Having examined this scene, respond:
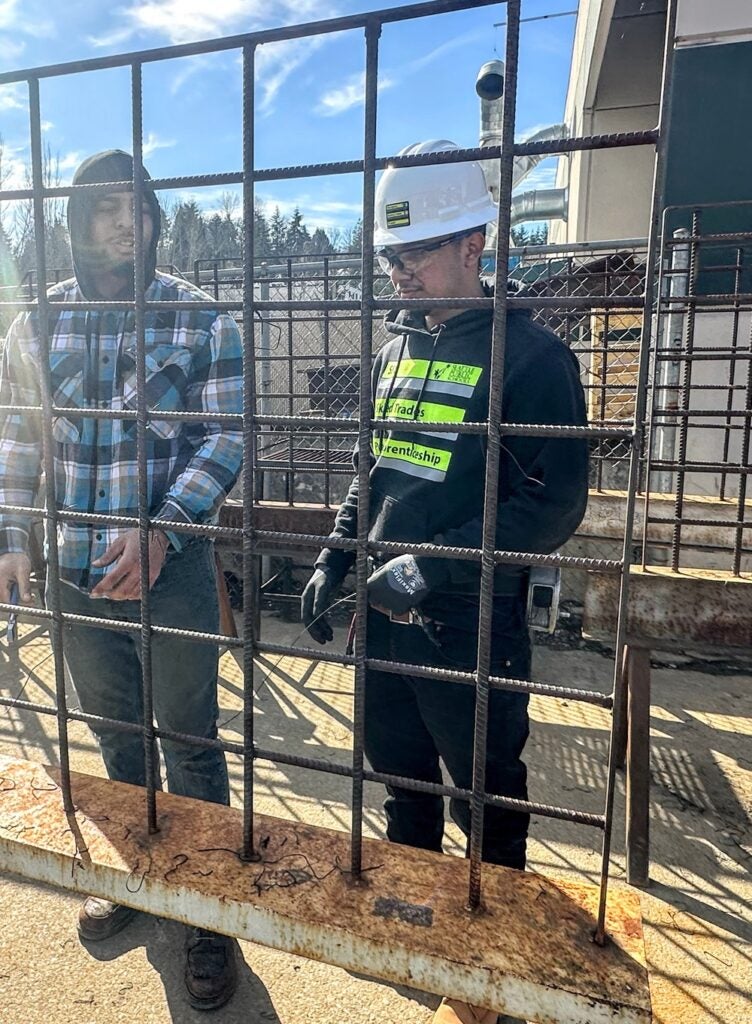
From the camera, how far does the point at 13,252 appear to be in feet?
59.1

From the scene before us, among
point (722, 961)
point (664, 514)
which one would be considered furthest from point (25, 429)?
point (664, 514)

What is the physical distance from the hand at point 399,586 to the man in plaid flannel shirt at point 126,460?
559 millimetres

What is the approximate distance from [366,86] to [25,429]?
1526 mm

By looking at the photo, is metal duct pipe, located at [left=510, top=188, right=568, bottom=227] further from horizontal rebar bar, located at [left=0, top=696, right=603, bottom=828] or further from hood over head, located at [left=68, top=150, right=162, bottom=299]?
horizontal rebar bar, located at [left=0, top=696, right=603, bottom=828]

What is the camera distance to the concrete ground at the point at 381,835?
6.46 ft

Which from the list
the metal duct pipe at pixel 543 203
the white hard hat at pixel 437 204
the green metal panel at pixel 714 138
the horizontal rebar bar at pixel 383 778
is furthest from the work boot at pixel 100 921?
the metal duct pipe at pixel 543 203

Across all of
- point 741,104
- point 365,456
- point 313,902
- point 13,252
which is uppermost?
point 13,252

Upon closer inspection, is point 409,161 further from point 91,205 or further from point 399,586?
point 91,205

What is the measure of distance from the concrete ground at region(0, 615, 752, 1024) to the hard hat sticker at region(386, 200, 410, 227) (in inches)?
84.0

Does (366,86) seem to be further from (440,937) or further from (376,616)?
(440,937)

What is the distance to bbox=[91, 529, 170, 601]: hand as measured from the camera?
6.06ft

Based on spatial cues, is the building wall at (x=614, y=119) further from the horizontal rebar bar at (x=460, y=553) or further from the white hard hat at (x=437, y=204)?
the horizontal rebar bar at (x=460, y=553)

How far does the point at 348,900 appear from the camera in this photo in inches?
55.0

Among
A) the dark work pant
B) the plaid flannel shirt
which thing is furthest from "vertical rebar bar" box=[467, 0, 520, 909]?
the plaid flannel shirt
